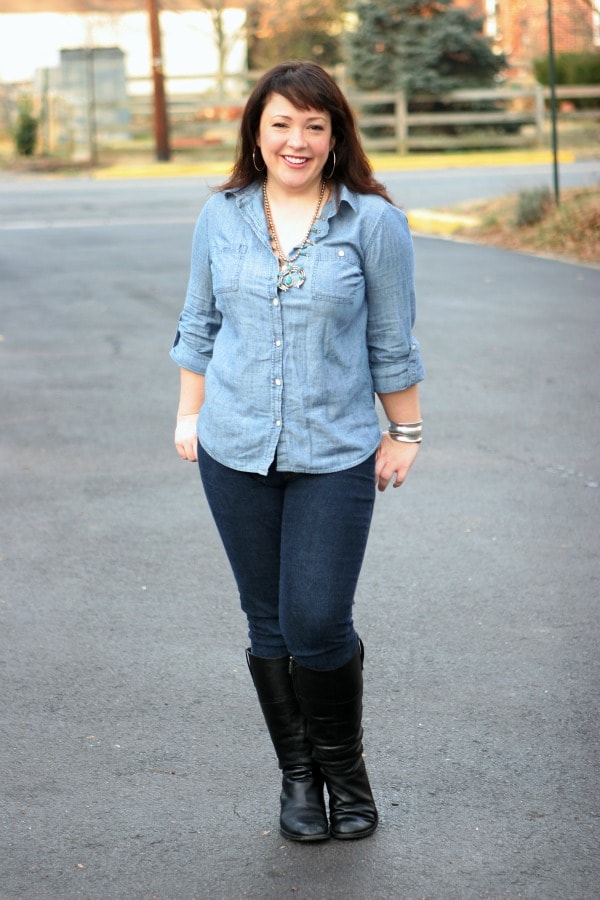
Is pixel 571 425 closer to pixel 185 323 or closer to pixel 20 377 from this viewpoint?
pixel 20 377

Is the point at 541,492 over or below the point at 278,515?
below

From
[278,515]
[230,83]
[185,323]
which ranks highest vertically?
[230,83]

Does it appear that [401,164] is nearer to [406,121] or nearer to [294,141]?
[406,121]

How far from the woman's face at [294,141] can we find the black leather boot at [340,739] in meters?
1.14

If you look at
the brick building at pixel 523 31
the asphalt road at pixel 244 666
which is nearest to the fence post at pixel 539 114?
the brick building at pixel 523 31

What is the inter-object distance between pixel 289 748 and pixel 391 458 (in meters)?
0.77

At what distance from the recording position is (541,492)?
247 inches

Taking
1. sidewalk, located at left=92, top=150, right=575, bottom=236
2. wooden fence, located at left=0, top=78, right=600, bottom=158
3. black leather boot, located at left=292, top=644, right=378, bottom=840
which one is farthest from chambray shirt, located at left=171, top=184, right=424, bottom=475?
wooden fence, located at left=0, top=78, right=600, bottom=158

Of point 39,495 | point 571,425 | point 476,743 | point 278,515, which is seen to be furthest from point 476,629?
point 571,425

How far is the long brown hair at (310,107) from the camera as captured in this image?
2992mm

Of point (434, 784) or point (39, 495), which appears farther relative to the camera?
point (39, 495)

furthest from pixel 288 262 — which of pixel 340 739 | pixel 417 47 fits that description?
pixel 417 47

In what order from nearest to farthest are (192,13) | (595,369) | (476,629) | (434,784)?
(434,784) < (476,629) < (595,369) < (192,13)

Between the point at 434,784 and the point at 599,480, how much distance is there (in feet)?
10.4
